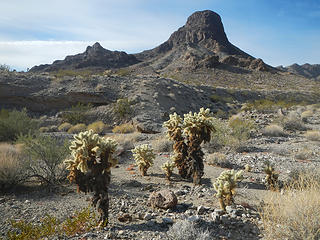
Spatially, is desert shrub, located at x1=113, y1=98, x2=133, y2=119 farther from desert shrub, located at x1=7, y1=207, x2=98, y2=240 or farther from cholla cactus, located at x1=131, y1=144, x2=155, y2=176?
desert shrub, located at x1=7, y1=207, x2=98, y2=240

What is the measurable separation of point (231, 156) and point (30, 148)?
23.4 feet

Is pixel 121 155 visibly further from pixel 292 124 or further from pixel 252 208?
pixel 292 124

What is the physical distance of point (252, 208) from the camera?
4828 millimetres

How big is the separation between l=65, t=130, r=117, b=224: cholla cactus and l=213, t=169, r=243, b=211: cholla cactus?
2.16 meters

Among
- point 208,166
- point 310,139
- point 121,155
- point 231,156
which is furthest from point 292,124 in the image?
point 121,155

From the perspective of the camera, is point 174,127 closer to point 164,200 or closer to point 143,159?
point 143,159

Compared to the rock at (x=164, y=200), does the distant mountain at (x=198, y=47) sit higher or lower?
higher

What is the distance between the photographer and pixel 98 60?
3034 inches

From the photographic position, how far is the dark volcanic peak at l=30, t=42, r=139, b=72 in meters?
75.0

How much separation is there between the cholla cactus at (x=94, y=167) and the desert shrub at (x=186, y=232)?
1.18 m

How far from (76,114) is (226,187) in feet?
51.3

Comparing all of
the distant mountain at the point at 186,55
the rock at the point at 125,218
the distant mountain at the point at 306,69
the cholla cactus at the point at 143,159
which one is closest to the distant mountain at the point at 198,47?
the distant mountain at the point at 186,55

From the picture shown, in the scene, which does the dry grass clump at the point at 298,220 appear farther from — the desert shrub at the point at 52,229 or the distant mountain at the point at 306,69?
the distant mountain at the point at 306,69

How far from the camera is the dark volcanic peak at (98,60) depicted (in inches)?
2953
